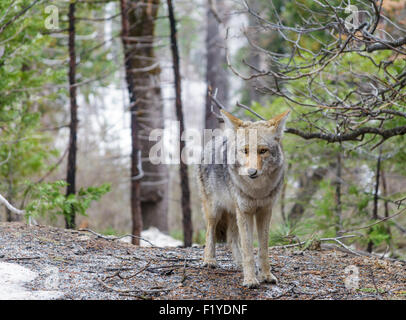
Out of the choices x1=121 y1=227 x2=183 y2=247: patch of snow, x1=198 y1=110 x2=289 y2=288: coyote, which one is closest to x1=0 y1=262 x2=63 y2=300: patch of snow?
x1=198 y1=110 x2=289 y2=288: coyote

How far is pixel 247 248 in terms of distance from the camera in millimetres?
4934

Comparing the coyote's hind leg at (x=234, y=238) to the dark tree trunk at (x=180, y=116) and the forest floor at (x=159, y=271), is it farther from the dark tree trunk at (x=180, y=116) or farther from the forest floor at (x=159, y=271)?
the dark tree trunk at (x=180, y=116)

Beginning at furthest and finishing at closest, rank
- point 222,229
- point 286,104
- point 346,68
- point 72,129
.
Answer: point 72,129, point 286,104, point 346,68, point 222,229

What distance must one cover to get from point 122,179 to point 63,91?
26.7ft

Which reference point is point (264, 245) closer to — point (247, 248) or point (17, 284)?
point (247, 248)

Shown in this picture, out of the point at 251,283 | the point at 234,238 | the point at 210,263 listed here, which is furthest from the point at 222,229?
the point at 251,283

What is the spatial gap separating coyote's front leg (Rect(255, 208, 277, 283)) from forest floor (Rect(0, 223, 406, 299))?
0.40 feet

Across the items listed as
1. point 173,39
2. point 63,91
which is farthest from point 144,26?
point 63,91

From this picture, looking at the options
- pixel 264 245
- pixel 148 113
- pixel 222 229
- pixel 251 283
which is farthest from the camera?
pixel 148 113

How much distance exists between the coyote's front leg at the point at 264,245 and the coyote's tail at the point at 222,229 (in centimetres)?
99

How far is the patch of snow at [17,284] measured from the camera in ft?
12.9

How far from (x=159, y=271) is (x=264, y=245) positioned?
4.09 feet

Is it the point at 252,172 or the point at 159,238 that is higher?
the point at 159,238
